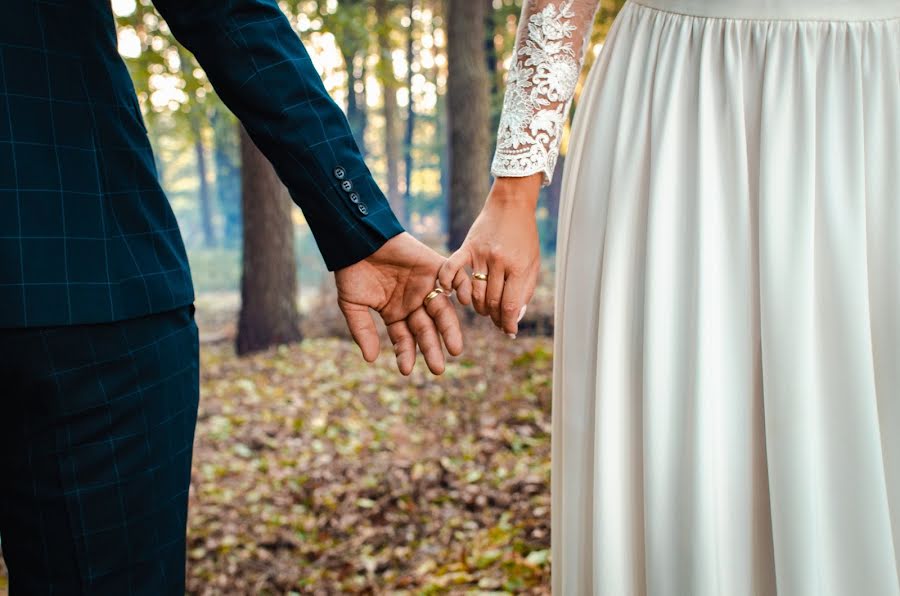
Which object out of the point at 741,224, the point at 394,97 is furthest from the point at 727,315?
the point at 394,97

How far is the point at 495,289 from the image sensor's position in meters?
1.78

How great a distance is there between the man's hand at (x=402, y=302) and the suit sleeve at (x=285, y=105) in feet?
0.51

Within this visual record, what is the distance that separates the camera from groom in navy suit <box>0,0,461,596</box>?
1.15 meters

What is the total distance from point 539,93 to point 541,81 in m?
0.02

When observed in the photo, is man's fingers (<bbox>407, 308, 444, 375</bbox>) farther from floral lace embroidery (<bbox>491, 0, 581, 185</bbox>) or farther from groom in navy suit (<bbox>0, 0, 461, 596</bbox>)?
groom in navy suit (<bbox>0, 0, 461, 596</bbox>)

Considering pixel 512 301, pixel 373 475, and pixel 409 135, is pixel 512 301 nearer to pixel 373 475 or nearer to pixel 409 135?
pixel 373 475

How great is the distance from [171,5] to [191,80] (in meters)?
5.00

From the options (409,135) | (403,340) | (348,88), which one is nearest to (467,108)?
(348,88)

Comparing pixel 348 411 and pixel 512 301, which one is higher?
pixel 512 301

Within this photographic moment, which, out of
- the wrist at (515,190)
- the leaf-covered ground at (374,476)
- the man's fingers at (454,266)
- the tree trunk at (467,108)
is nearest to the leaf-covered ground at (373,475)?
the leaf-covered ground at (374,476)

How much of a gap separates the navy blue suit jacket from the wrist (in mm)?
452

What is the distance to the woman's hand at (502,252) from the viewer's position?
1.75 meters

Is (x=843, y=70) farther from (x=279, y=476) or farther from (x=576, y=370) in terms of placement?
(x=279, y=476)

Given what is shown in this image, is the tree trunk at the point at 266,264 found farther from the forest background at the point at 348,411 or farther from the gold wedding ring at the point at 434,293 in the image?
the gold wedding ring at the point at 434,293
